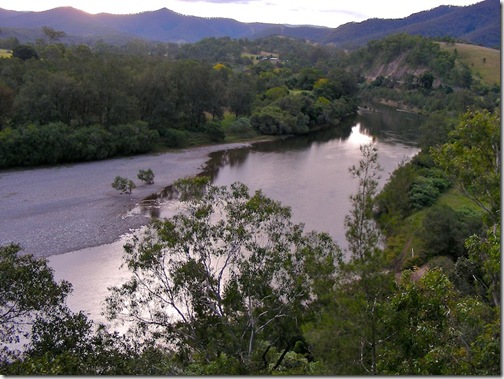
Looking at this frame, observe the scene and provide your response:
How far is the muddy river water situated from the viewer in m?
18.8

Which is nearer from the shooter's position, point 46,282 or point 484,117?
point 484,117

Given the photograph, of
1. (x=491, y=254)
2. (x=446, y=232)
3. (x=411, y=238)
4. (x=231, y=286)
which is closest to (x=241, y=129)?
(x=411, y=238)

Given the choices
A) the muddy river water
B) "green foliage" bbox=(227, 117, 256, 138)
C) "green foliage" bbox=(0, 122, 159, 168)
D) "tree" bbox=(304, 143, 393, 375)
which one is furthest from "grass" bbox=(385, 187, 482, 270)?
"green foliage" bbox=(227, 117, 256, 138)

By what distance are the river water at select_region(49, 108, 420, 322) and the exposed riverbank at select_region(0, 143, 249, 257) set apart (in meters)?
0.97

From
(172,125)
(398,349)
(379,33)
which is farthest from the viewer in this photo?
(379,33)

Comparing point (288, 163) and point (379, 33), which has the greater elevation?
point (379, 33)

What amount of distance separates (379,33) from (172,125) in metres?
158

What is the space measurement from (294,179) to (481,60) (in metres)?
64.4

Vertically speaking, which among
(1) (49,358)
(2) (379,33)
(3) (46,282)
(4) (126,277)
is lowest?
(4) (126,277)

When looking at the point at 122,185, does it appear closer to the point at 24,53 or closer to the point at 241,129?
the point at 241,129

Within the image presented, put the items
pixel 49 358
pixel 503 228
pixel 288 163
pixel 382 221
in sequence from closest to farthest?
1. pixel 503 228
2. pixel 382 221
3. pixel 49 358
4. pixel 288 163

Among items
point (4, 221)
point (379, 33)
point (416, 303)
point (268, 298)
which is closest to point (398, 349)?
point (416, 303)

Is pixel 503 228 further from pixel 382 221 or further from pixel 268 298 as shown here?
pixel 268 298

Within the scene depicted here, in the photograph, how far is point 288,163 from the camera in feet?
118
